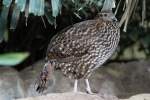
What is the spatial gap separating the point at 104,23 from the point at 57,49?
21.1 inches

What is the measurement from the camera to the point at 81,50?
144 inches

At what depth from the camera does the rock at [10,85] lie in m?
4.41

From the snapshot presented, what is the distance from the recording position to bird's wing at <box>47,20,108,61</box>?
3656mm

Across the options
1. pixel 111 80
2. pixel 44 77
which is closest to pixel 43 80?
pixel 44 77

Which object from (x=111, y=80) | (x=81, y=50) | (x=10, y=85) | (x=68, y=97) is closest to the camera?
(x=68, y=97)

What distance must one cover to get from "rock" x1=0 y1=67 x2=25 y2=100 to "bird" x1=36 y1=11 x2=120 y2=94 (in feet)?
2.73

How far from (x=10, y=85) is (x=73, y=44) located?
1211 millimetres

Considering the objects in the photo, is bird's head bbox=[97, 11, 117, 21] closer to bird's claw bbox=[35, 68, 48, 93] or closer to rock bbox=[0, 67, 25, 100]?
bird's claw bbox=[35, 68, 48, 93]

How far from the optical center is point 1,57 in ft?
3.11

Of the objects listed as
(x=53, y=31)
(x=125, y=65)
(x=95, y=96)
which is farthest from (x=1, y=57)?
(x=53, y=31)

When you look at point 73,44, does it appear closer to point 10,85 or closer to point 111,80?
point 10,85

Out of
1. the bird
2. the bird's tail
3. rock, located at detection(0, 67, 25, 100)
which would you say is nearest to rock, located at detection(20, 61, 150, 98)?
rock, located at detection(0, 67, 25, 100)

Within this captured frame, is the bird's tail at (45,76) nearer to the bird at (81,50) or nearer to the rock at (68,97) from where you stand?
the bird at (81,50)

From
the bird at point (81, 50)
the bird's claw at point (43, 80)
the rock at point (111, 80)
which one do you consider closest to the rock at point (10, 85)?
the rock at point (111, 80)
